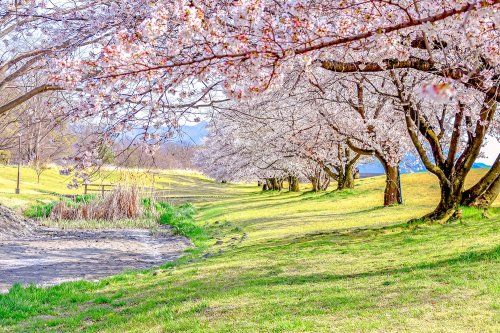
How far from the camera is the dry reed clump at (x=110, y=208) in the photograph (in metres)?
21.5

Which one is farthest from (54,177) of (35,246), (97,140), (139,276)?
(97,140)

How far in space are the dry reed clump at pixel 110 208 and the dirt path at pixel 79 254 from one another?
2965 mm

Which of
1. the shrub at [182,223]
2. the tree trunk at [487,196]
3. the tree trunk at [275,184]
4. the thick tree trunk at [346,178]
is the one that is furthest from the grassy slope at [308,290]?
the tree trunk at [275,184]

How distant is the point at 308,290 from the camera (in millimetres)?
7332

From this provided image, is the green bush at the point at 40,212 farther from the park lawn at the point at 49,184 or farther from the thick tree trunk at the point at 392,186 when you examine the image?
the thick tree trunk at the point at 392,186

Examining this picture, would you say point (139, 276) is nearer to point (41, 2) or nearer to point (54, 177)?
point (41, 2)

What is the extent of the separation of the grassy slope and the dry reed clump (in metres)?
9.68

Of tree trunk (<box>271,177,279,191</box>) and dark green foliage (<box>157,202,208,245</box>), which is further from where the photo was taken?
tree trunk (<box>271,177,279,191</box>)

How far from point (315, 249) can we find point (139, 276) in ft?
11.3

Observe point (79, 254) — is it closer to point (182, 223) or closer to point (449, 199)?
point (182, 223)

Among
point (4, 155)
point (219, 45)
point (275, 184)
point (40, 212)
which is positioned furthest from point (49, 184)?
point (219, 45)

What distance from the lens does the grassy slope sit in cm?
589

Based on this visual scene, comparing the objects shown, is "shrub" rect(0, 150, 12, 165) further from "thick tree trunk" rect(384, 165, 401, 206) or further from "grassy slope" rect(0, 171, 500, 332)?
"grassy slope" rect(0, 171, 500, 332)

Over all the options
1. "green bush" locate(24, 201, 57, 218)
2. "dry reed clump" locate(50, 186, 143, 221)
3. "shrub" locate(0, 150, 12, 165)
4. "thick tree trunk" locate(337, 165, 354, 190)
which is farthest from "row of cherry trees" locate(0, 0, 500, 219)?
"shrub" locate(0, 150, 12, 165)
